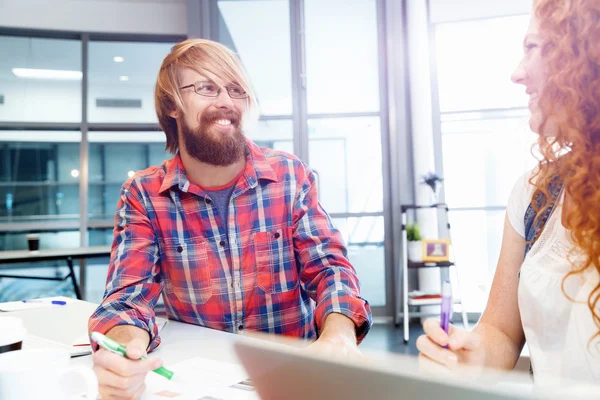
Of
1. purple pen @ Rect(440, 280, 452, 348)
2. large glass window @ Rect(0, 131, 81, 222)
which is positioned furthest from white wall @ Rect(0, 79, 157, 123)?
purple pen @ Rect(440, 280, 452, 348)

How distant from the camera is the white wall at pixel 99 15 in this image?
14.5 feet

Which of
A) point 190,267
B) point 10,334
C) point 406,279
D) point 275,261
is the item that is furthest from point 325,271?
point 406,279

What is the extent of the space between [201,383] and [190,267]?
0.56 m

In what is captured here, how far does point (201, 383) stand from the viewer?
2.82 feet

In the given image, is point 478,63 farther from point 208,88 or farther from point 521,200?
point 521,200

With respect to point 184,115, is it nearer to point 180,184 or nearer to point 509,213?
point 180,184

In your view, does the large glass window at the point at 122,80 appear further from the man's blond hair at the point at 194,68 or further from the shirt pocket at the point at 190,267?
the shirt pocket at the point at 190,267

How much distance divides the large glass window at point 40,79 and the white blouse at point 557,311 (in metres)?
4.56

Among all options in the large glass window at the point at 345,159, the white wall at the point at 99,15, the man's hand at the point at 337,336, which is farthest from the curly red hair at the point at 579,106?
the white wall at the point at 99,15

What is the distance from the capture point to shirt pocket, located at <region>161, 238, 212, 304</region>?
4.52 feet

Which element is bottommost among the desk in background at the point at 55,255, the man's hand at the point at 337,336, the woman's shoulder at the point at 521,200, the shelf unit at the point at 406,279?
the shelf unit at the point at 406,279

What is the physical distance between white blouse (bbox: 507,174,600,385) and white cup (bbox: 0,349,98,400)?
723mm

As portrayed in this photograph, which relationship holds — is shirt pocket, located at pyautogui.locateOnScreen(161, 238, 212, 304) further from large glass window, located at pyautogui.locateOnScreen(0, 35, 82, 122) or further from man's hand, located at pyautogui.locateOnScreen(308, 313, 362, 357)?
large glass window, located at pyautogui.locateOnScreen(0, 35, 82, 122)

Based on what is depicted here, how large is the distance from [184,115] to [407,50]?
323 centimetres
